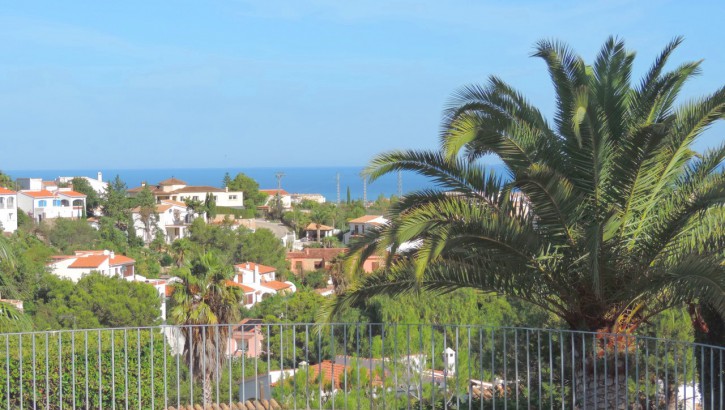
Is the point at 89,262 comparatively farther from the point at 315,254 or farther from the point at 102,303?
the point at 315,254

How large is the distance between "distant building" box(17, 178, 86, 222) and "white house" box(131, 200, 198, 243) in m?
5.37

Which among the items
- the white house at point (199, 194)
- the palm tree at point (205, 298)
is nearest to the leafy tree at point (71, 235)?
the white house at point (199, 194)

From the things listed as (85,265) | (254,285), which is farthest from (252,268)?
(85,265)

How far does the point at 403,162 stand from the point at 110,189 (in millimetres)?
79080

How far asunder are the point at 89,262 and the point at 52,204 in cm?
3125

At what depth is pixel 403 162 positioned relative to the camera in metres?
8.66

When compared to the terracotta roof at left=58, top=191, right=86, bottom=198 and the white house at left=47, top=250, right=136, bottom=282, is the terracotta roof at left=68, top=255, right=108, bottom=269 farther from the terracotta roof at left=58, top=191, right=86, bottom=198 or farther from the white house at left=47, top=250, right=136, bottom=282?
the terracotta roof at left=58, top=191, right=86, bottom=198

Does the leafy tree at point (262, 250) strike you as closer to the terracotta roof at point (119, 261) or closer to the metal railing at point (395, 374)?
the terracotta roof at point (119, 261)

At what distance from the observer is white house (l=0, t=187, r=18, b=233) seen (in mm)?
69938

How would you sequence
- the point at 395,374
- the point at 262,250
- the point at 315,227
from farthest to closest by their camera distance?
the point at 315,227
the point at 262,250
the point at 395,374

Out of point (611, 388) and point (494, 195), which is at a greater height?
point (494, 195)

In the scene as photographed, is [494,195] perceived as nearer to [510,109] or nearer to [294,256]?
[510,109]

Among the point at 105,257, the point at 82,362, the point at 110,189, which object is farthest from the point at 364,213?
the point at 82,362

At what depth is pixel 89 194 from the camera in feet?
288
